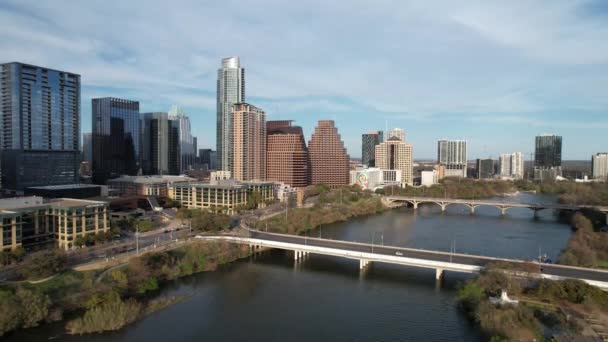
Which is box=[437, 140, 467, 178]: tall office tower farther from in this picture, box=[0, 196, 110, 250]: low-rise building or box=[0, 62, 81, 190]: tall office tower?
box=[0, 196, 110, 250]: low-rise building

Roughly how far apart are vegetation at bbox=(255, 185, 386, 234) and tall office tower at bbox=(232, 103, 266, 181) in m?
6.37

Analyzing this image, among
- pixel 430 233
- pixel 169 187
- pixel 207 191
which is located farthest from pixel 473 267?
pixel 169 187

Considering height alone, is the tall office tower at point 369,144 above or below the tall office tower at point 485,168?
above

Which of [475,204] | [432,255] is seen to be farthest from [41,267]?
[475,204]

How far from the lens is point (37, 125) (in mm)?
33656

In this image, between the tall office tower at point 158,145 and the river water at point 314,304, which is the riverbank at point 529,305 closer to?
the river water at point 314,304

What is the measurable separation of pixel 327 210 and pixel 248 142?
47.4 ft

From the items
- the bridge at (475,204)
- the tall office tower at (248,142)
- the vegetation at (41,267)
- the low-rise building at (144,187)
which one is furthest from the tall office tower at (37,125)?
the bridge at (475,204)

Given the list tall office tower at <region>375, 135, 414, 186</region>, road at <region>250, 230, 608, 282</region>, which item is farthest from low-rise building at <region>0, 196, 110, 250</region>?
tall office tower at <region>375, 135, 414, 186</region>

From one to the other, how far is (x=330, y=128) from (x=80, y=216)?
31423 millimetres

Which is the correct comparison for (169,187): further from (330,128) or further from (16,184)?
(330,128)

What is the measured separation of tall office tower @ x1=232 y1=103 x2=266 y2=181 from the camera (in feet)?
142

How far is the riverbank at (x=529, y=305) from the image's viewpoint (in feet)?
37.2

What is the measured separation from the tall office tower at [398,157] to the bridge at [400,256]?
4120 cm
